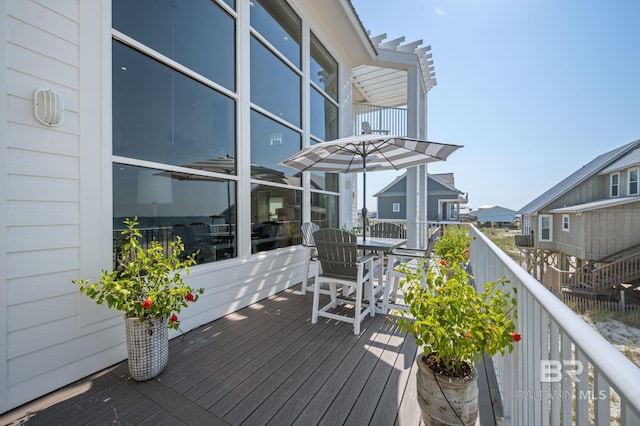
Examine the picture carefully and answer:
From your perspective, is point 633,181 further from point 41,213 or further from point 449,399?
point 41,213

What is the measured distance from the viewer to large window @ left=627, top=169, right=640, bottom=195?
11961 millimetres

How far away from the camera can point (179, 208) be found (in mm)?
2709

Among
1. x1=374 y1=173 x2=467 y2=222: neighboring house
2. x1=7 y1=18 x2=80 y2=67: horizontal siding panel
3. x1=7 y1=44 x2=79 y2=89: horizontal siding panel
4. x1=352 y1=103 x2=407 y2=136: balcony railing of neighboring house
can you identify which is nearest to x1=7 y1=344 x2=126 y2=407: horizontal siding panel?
x1=7 y1=44 x2=79 y2=89: horizontal siding panel

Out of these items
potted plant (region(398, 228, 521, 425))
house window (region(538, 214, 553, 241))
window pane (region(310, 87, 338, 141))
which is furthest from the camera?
house window (region(538, 214, 553, 241))

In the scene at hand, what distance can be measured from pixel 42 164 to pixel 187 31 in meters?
2.00

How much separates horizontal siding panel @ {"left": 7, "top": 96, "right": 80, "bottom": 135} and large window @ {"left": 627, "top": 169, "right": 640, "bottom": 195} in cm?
1852

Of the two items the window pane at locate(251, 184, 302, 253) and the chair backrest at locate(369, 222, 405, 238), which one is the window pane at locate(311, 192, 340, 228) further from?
the chair backrest at locate(369, 222, 405, 238)

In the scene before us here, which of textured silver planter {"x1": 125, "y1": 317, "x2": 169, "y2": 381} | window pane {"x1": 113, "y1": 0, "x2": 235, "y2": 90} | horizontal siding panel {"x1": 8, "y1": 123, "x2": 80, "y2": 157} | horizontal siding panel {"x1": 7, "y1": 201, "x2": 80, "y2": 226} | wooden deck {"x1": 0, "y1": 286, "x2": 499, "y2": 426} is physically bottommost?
wooden deck {"x1": 0, "y1": 286, "x2": 499, "y2": 426}

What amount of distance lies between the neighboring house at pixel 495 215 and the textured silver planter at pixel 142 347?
44301 millimetres

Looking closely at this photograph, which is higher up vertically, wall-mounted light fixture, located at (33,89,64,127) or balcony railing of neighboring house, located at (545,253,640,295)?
wall-mounted light fixture, located at (33,89,64,127)

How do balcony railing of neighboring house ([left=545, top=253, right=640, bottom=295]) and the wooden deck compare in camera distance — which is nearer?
the wooden deck

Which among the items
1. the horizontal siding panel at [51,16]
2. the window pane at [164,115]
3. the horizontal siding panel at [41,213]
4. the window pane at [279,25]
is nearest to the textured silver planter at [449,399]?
the horizontal siding panel at [41,213]

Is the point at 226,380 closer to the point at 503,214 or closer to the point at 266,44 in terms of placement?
the point at 266,44

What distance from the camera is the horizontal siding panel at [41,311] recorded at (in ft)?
5.56
